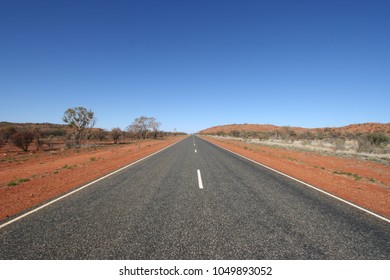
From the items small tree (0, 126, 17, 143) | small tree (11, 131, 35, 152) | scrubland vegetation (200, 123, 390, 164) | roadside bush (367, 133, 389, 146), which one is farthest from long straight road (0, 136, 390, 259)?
small tree (0, 126, 17, 143)

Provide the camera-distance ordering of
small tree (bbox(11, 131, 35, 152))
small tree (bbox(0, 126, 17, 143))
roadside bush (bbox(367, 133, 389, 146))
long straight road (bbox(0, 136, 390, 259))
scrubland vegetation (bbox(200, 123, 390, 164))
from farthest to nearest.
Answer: small tree (bbox(0, 126, 17, 143)) → small tree (bbox(11, 131, 35, 152)) → roadside bush (bbox(367, 133, 389, 146)) → scrubland vegetation (bbox(200, 123, 390, 164)) → long straight road (bbox(0, 136, 390, 259))

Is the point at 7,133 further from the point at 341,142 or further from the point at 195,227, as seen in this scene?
the point at 341,142

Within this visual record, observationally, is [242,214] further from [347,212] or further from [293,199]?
[347,212]

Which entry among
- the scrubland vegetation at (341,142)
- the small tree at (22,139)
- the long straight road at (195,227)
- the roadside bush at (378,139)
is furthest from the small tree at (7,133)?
the roadside bush at (378,139)

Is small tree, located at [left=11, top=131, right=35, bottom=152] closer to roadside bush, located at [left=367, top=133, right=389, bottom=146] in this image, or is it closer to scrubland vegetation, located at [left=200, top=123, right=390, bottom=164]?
scrubland vegetation, located at [left=200, top=123, right=390, bottom=164]

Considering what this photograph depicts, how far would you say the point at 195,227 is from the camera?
3760mm

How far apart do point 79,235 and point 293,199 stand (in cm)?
536

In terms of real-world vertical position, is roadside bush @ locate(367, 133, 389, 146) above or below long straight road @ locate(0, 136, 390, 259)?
above

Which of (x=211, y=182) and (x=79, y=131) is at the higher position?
(x=79, y=131)

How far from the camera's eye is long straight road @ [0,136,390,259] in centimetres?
301

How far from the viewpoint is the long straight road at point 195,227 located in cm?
301
